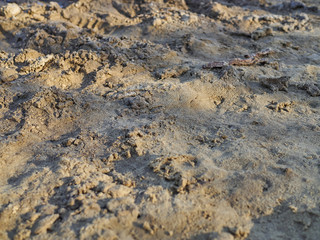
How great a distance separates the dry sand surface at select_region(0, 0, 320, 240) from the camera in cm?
177

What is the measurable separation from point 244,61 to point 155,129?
1690mm

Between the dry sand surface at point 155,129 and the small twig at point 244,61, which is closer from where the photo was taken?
the dry sand surface at point 155,129

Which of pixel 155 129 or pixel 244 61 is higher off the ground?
pixel 244 61

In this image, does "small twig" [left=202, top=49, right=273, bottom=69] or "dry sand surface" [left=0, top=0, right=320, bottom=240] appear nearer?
"dry sand surface" [left=0, top=0, right=320, bottom=240]

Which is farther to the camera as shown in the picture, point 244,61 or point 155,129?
point 244,61

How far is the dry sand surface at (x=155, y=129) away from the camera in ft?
5.81

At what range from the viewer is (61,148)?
2379 millimetres

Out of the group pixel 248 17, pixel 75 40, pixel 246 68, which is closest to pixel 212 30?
pixel 248 17

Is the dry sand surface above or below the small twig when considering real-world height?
below

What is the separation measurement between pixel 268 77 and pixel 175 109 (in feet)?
3.99

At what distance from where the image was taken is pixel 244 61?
3.59 m

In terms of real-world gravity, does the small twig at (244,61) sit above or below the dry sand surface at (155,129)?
above

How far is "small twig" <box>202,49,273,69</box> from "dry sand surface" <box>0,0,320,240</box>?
0.09 feet

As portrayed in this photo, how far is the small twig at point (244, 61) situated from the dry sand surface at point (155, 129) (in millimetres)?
29
